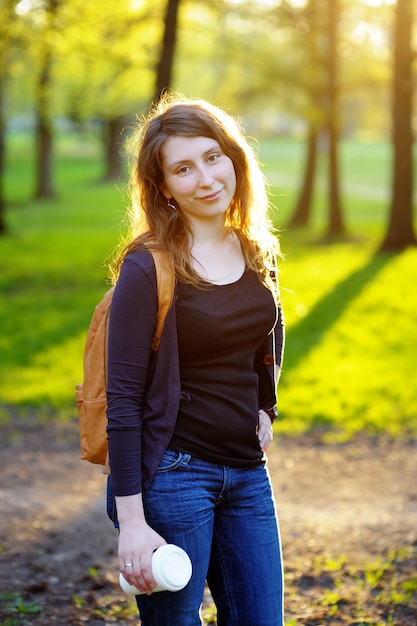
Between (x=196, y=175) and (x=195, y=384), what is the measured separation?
0.58 m

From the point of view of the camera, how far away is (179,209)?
2500mm

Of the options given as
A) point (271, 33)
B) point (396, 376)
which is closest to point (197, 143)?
point (396, 376)

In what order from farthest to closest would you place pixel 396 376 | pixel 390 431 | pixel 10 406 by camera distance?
1. pixel 396 376
2. pixel 10 406
3. pixel 390 431

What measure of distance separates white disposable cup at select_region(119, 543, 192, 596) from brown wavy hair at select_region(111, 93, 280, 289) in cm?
71

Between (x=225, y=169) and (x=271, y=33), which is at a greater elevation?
(x=271, y=33)

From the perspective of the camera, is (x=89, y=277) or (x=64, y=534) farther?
(x=89, y=277)

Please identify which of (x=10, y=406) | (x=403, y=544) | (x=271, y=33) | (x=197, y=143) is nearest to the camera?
(x=197, y=143)

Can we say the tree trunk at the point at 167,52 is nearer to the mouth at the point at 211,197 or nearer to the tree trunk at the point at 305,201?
the tree trunk at the point at 305,201

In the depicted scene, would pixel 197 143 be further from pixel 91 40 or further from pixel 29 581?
pixel 91 40

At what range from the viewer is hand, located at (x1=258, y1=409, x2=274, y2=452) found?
2.58m

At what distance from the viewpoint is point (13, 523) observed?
5160 millimetres

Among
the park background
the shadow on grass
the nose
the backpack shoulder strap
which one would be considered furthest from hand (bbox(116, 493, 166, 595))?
the shadow on grass

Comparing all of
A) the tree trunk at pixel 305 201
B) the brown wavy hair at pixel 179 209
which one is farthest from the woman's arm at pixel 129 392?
the tree trunk at pixel 305 201

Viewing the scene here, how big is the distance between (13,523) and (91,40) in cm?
1096
